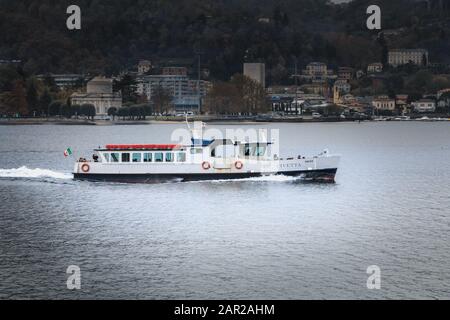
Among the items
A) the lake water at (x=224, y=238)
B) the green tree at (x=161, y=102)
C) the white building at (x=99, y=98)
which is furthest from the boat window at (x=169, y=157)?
the green tree at (x=161, y=102)

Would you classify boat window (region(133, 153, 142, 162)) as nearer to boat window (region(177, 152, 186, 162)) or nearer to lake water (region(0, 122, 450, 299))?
lake water (region(0, 122, 450, 299))

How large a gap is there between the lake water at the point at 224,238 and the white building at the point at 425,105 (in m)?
153

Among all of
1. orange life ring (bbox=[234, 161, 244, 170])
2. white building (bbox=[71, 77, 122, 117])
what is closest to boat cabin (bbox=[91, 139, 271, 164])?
orange life ring (bbox=[234, 161, 244, 170])

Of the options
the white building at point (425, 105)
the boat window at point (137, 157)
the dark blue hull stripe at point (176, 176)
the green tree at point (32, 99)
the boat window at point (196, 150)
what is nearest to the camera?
the boat window at point (196, 150)

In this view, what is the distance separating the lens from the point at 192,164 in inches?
1694

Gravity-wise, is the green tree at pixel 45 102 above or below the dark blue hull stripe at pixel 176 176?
above

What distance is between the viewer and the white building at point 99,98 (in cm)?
17912

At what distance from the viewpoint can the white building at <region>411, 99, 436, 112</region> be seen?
198m

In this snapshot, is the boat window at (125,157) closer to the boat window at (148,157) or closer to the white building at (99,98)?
the boat window at (148,157)

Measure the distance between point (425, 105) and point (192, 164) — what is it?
6456 inches

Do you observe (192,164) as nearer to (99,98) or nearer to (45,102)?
(45,102)

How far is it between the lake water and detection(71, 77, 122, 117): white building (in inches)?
5209

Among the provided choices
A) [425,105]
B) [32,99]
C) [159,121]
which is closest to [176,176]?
[159,121]

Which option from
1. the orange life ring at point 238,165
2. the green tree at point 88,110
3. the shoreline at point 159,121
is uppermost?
the green tree at point 88,110
